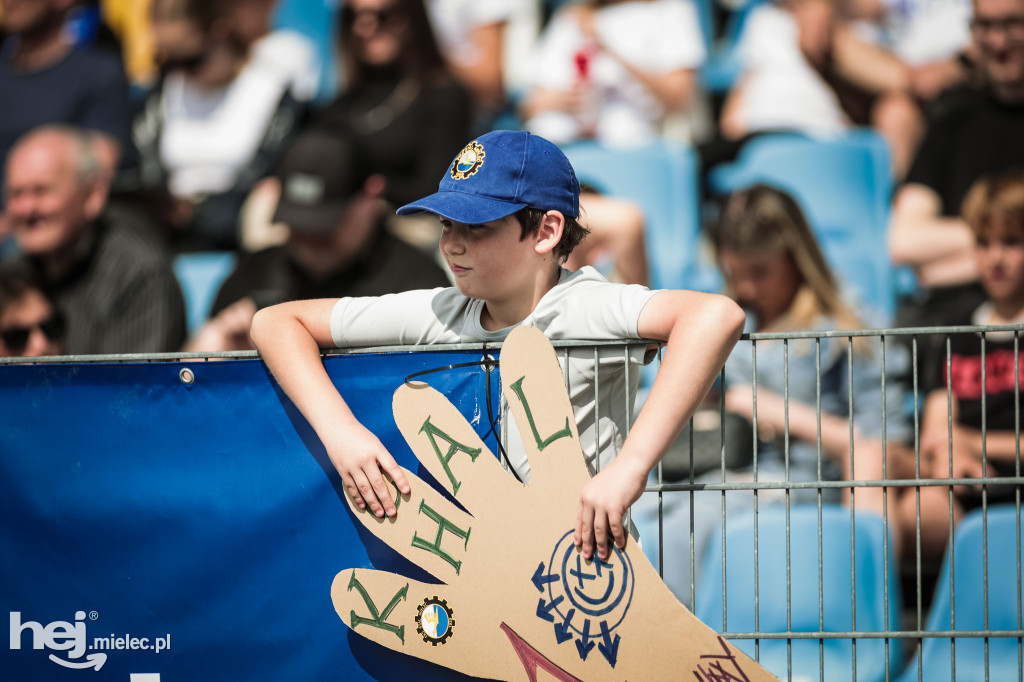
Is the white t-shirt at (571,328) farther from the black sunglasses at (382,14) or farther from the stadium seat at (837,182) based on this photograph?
the black sunglasses at (382,14)

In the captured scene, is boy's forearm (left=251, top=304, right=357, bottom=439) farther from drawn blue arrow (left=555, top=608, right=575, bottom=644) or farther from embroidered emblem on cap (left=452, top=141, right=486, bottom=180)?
drawn blue arrow (left=555, top=608, right=575, bottom=644)

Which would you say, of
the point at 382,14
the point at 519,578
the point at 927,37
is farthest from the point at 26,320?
the point at 927,37

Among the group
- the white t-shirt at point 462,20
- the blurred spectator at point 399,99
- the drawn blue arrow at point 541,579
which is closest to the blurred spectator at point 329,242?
the blurred spectator at point 399,99

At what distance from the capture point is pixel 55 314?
4520 millimetres

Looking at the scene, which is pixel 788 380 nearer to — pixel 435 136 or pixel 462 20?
pixel 435 136

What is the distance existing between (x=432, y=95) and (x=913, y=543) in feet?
9.46

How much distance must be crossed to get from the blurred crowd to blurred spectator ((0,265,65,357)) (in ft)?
0.04

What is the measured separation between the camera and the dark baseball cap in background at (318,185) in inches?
178

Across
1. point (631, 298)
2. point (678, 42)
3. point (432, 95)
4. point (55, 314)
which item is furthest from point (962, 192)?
point (55, 314)

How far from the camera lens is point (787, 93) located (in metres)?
5.11

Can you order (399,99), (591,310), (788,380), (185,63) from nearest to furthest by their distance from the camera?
(591,310)
(788,380)
(399,99)
(185,63)

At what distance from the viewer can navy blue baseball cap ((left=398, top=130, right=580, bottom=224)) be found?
207cm

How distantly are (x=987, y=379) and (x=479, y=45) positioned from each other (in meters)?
3.14

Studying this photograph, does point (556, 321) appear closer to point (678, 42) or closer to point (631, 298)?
point (631, 298)
